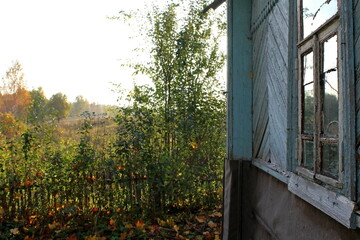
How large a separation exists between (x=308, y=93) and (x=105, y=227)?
446 cm

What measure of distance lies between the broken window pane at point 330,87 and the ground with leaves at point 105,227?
12.4 feet

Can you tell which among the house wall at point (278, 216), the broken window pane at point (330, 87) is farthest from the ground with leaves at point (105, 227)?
the broken window pane at point (330, 87)

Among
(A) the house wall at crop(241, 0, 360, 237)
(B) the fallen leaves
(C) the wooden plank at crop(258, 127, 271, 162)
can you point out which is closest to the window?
(A) the house wall at crop(241, 0, 360, 237)

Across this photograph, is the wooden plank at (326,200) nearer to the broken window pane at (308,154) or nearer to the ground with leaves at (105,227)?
the broken window pane at (308,154)

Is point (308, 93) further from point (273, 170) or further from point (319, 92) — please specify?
point (273, 170)

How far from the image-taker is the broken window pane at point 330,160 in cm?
182

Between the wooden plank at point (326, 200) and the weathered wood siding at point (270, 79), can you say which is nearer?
the wooden plank at point (326, 200)

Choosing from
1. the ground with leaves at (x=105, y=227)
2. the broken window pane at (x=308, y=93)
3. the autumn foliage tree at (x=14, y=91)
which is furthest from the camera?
the autumn foliage tree at (x=14, y=91)

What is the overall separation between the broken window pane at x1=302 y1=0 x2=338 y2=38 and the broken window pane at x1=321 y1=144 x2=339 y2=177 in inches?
28.5

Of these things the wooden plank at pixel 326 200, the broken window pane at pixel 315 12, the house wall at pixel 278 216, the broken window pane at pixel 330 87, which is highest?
the broken window pane at pixel 315 12

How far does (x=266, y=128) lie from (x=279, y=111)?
1.78 feet

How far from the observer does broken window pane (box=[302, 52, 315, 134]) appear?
7.07 feet

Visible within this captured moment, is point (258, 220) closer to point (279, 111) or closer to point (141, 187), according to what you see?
point (279, 111)

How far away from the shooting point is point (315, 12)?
2.06 m
